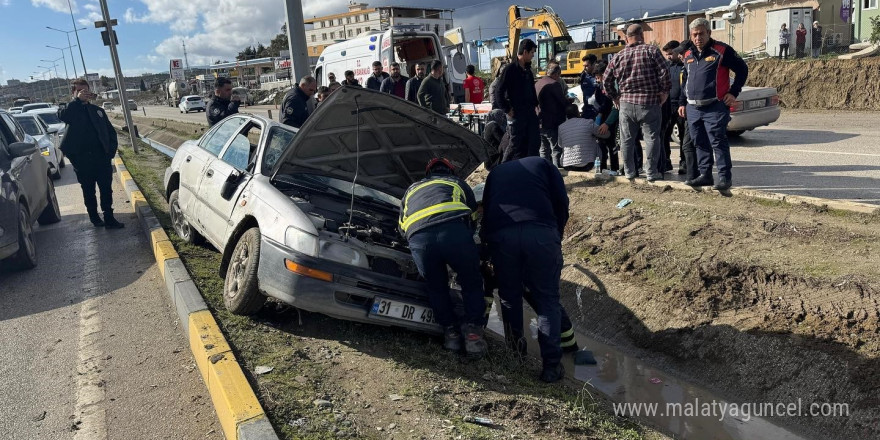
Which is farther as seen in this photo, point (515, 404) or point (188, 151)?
point (188, 151)

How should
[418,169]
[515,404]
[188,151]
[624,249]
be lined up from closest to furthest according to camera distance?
[515,404], [418,169], [624,249], [188,151]

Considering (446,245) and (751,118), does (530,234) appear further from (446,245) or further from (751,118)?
(751,118)

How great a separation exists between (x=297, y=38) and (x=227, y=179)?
4.05 meters

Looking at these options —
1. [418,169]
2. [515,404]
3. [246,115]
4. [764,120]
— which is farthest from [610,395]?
[764,120]

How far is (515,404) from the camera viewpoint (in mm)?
3590

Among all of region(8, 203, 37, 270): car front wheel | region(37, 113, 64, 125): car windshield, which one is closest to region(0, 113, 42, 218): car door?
region(8, 203, 37, 270): car front wheel

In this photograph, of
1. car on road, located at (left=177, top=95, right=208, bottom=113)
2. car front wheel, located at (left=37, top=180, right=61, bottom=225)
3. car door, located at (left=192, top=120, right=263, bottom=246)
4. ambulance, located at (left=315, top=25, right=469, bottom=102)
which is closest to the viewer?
car door, located at (left=192, top=120, right=263, bottom=246)

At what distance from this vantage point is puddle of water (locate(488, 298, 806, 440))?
3.90 metres

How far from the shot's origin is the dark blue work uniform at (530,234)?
398 cm

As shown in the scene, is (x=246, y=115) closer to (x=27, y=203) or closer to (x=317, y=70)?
(x=27, y=203)

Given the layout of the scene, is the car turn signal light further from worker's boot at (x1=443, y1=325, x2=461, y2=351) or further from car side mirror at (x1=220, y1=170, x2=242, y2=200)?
car side mirror at (x1=220, y1=170, x2=242, y2=200)

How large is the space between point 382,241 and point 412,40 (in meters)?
13.1

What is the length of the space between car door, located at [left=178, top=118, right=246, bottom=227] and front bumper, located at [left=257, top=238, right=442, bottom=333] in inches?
82.7

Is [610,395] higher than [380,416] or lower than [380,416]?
lower
